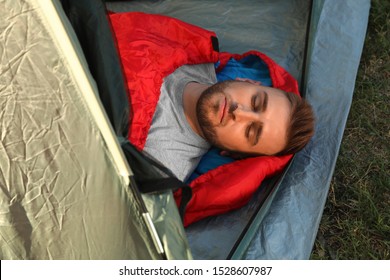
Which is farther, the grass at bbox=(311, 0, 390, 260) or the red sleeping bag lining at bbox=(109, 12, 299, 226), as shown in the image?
the grass at bbox=(311, 0, 390, 260)

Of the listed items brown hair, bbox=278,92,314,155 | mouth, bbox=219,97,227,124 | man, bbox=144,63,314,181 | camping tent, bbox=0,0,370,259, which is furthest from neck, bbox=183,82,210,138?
camping tent, bbox=0,0,370,259

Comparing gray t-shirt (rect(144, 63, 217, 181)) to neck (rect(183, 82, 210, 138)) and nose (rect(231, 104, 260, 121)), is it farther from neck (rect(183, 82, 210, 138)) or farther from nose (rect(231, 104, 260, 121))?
nose (rect(231, 104, 260, 121))

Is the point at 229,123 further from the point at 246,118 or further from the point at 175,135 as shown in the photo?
the point at 175,135

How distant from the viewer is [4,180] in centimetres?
121

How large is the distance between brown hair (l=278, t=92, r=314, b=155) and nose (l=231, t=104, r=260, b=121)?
0.12 metres

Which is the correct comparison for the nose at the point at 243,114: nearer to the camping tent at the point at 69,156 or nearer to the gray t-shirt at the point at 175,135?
the gray t-shirt at the point at 175,135

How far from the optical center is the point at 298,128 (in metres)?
1.73

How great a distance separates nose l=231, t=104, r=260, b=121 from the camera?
170 centimetres

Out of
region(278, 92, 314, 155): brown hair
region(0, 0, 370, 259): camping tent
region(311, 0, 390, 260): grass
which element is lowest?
region(311, 0, 390, 260): grass

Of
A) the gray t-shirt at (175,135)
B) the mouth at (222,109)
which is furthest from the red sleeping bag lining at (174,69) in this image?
the mouth at (222,109)

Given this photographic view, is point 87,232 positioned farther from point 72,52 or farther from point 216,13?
point 216,13

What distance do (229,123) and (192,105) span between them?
0.16 metres

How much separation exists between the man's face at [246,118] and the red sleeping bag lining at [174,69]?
0.18 feet
